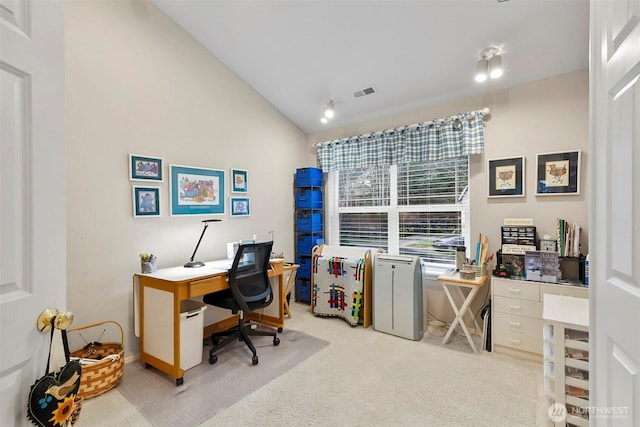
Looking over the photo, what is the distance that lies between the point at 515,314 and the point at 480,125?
1808 millimetres

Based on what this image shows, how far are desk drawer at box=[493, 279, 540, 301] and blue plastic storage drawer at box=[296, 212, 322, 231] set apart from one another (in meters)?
2.24

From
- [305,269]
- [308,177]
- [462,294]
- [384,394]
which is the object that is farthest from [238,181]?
[462,294]

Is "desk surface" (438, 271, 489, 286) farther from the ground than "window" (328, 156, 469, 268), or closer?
closer

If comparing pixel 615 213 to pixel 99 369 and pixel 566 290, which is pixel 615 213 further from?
pixel 99 369

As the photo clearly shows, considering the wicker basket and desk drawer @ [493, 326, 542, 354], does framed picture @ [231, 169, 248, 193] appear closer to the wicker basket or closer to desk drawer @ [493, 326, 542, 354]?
the wicker basket

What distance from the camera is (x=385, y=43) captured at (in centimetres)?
263

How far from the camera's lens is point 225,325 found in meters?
3.34

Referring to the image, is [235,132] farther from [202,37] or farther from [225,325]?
[225,325]

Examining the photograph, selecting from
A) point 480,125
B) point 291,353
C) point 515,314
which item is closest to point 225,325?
point 291,353

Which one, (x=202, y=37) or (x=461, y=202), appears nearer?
(x=202, y=37)

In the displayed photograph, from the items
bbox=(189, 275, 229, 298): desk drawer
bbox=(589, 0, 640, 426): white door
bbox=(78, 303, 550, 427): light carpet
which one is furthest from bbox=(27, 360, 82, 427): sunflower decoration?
bbox=(189, 275, 229, 298): desk drawer

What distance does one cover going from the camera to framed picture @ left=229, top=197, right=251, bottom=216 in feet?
11.2

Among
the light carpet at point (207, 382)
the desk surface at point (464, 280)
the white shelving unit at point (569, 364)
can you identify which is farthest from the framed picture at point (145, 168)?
the white shelving unit at point (569, 364)

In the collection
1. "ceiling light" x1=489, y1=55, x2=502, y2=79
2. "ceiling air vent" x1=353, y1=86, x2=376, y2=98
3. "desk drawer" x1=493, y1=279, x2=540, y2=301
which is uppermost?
"ceiling air vent" x1=353, y1=86, x2=376, y2=98
